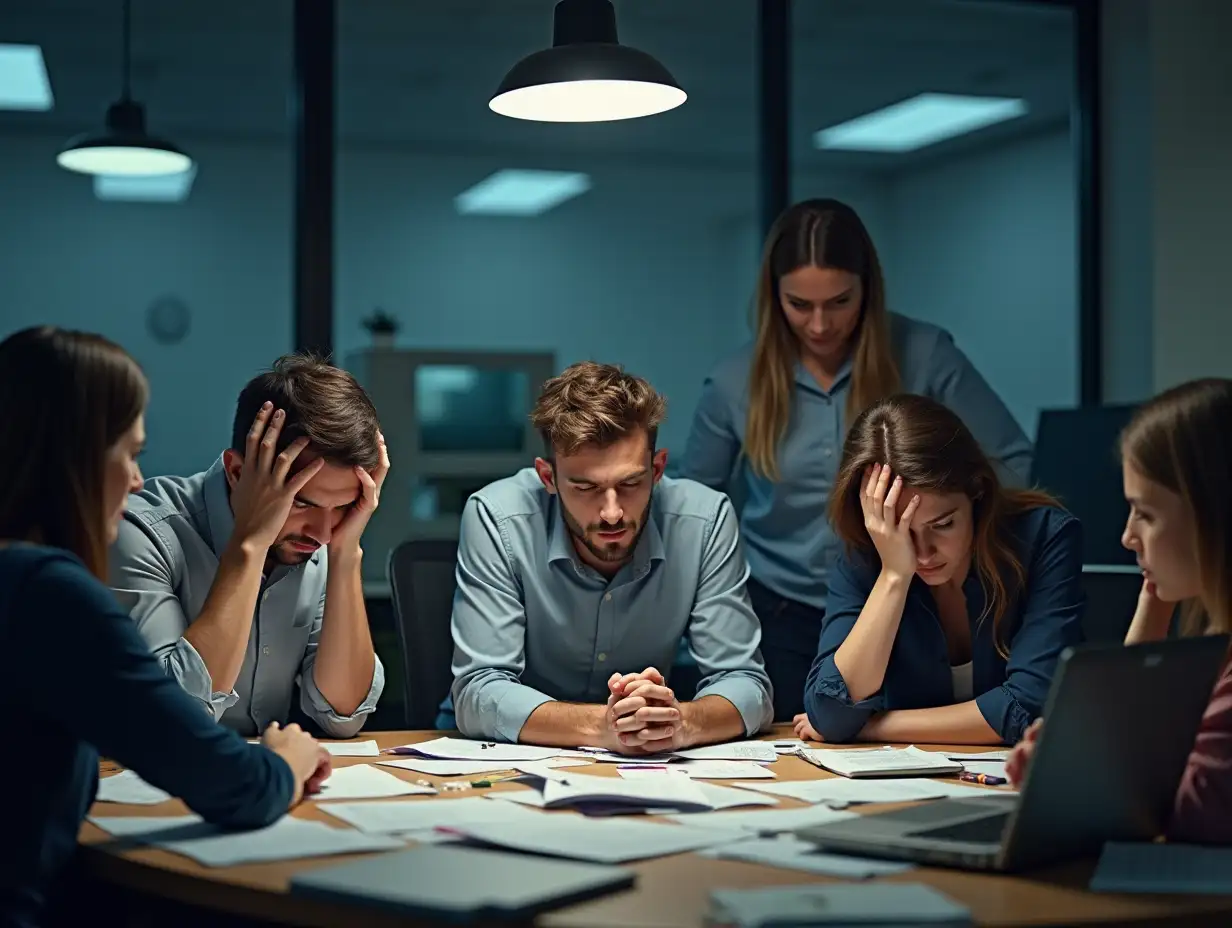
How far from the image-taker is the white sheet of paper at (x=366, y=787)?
1.91 m

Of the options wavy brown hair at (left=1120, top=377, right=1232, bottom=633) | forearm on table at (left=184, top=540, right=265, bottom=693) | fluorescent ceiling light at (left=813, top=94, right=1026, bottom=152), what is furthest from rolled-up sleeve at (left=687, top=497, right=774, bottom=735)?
fluorescent ceiling light at (left=813, top=94, right=1026, bottom=152)

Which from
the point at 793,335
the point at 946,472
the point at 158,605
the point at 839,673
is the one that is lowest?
the point at 839,673

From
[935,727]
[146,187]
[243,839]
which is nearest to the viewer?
[243,839]

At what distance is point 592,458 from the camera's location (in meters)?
2.48

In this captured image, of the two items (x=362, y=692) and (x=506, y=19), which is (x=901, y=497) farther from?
(x=506, y=19)

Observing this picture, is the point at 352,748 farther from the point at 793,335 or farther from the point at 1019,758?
the point at 793,335

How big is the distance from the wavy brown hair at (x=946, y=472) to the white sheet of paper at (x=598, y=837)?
3.05ft

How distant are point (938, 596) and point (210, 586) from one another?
4.03ft

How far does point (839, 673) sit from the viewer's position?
2.41 m

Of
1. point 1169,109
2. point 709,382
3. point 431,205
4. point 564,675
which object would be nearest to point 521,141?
point 431,205

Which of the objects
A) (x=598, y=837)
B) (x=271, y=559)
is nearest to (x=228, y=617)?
(x=271, y=559)

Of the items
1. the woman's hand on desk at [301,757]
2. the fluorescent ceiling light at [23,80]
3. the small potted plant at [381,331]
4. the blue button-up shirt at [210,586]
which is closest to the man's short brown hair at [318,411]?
the blue button-up shirt at [210,586]

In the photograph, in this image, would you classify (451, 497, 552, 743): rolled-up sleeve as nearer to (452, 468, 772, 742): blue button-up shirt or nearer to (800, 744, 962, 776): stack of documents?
(452, 468, 772, 742): blue button-up shirt

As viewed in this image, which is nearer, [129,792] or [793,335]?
[129,792]
